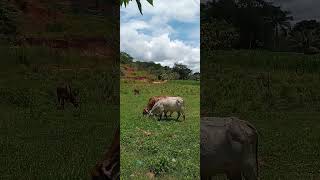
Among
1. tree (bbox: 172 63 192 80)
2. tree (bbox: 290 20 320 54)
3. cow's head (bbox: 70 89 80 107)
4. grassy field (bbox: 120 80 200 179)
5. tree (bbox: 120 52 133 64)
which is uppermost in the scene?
tree (bbox: 290 20 320 54)

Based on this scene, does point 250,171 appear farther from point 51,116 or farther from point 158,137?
point 158,137

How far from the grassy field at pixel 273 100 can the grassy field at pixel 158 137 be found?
1267 millimetres

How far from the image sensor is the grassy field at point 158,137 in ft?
20.2

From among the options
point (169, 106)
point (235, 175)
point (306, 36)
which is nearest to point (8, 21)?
point (235, 175)

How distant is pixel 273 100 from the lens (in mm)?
5117

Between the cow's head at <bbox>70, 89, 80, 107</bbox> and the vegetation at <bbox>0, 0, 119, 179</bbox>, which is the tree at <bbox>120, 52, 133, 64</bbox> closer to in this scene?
the vegetation at <bbox>0, 0, 119, 179</bbox>

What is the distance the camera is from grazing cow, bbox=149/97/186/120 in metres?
7.24

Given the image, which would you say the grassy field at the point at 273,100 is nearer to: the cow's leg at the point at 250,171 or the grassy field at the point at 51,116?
the cow's leg at the point at 250,171

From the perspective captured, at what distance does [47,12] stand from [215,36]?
164 cm

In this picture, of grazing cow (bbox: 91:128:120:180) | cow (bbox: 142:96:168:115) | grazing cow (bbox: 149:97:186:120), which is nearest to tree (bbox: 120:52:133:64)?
cow (bbox: 142:96:168:115)

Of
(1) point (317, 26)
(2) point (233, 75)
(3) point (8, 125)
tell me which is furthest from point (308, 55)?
(3) point (8, 125)

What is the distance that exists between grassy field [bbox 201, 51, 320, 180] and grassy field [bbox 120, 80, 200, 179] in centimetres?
127

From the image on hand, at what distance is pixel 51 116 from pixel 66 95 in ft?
0.76

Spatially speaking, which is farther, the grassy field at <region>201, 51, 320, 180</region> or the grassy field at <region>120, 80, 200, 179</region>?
the grassy field at <region>120, 80, 200, 179</region>
